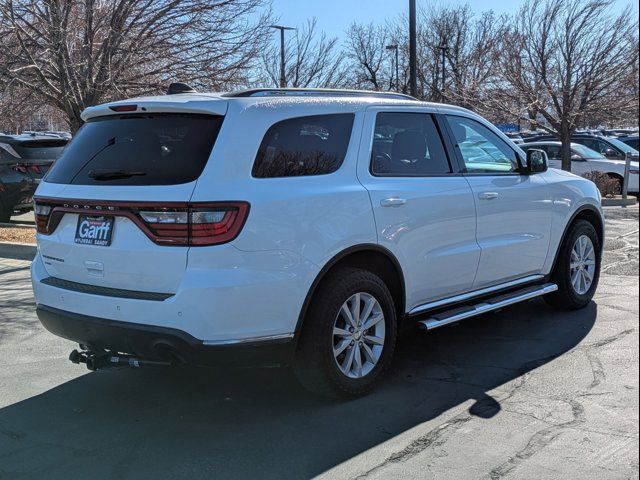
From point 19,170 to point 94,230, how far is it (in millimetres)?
9524

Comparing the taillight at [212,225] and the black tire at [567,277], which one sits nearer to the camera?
the taillight at [212,225]

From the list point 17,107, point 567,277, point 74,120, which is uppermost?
point 17,107

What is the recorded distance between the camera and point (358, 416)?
3963 mm

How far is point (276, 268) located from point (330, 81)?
15022mm

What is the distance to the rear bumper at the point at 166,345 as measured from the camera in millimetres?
3488

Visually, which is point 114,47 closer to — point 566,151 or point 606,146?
point 566,151

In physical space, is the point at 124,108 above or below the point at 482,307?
above

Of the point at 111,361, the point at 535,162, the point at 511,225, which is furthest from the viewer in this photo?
the point at 535,162

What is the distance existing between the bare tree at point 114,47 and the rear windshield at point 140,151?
242 inches

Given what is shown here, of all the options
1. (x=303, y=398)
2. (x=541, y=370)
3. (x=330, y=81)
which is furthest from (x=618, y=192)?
(x=303, y=398)

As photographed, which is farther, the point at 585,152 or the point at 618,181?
the point at 585,152

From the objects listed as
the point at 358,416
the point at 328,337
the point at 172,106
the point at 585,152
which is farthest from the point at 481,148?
the point at 585,152

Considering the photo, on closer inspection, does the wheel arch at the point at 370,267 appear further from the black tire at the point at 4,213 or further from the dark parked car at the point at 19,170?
the black tire at the point at 4,213

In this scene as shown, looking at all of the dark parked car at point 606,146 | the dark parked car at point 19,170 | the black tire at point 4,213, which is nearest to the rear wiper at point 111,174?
the dark parked car at point 19,170
